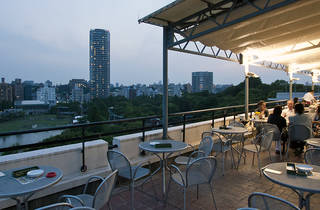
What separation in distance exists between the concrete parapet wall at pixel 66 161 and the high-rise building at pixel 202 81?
1565 cm

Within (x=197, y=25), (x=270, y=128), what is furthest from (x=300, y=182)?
(x=197, y=25)

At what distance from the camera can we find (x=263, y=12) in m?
2.93

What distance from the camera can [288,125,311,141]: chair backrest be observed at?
4.36m

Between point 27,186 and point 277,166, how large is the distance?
2381 mm

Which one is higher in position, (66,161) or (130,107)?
(130,107)

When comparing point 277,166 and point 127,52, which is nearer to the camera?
point 277,166

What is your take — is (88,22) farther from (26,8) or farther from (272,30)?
(272,30)

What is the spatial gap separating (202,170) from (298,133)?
3188 mm

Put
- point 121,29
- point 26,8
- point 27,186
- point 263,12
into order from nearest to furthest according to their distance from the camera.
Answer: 1. point 27,186
2. point 263,12
3. point 26,8
4. point 121,29

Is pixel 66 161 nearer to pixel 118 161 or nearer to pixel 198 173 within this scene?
pixel 118 161

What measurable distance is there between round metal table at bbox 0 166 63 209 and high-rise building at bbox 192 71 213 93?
55.7 feet

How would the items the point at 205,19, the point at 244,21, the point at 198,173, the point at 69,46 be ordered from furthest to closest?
1. the point at 69,46
2. the point at 205,19
3. the point at 244,21
4. the point at 198,173

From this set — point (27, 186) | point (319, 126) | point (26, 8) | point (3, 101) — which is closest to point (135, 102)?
point (3, 101)

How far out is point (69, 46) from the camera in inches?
2783
